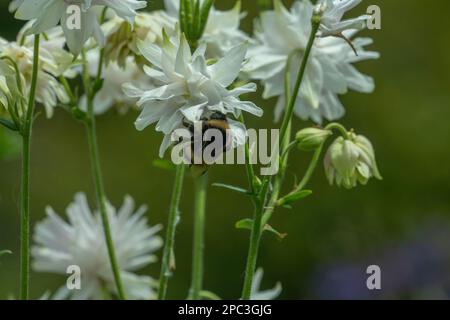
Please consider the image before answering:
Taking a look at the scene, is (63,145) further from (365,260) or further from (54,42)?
(54,42)

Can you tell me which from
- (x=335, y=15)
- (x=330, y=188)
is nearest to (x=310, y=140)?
(x=335, y=15)

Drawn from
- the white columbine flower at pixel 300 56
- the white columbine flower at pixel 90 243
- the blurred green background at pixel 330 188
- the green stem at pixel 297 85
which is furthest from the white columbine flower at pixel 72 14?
the blurred green background at pixel 330 188

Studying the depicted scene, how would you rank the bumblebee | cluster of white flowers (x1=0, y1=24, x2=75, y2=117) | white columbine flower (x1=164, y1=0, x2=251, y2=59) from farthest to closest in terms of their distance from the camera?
white columbine flower (x1=164, y1=0, x2=251, y2=59), cluster of white flowers (x1=0, y1=24, x2=75, y2=117), the bumblebee

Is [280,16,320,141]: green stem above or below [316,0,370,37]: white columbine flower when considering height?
below

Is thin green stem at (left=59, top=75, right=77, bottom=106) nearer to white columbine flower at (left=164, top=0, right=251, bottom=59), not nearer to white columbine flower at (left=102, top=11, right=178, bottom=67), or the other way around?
white columbine flower at (left=102, top=11, right=178, bottom=67)

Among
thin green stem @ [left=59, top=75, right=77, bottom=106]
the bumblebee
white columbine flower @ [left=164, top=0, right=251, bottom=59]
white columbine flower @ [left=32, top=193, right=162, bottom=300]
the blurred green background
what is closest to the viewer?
the bumblebee

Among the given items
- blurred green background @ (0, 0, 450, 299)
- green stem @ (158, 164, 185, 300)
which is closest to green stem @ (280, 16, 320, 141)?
green stem @ (158, 164, 185, 300)

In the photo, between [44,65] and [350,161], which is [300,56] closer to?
[350,161]
